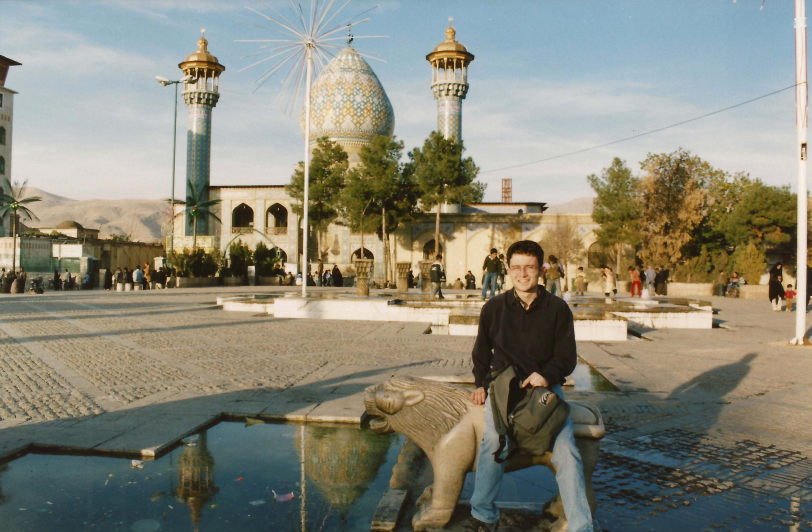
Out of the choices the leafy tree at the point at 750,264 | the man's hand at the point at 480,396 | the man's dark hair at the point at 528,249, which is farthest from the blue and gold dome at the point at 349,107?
the man's hand at the point at 480,396

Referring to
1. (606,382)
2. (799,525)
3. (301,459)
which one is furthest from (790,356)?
(301,459)

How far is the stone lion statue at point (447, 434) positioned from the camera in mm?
2953

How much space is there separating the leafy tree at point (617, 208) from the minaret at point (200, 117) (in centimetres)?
2104

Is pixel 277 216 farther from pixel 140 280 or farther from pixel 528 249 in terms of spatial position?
pixel 528 249

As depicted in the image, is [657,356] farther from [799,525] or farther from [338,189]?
[338,189]

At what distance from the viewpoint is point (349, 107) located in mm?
37938

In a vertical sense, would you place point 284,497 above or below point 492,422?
below

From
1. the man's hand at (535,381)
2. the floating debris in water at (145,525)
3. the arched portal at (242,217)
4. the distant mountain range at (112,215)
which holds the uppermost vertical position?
the distant mountain range at (112,215)

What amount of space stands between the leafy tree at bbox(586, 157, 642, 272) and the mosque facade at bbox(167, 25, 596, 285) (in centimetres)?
204

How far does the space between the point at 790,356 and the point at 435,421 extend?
7.96m

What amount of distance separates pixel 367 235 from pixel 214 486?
34236 millimetres

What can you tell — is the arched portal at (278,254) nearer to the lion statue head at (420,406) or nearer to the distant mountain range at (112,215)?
the lion statue head at (420,406)

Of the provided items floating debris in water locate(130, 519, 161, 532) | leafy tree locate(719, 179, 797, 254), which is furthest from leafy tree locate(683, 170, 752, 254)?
floating debris in water locate(130, 519, 161, 532)

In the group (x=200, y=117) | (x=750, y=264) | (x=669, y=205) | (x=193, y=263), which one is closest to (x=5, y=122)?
(x=200, y=117)
